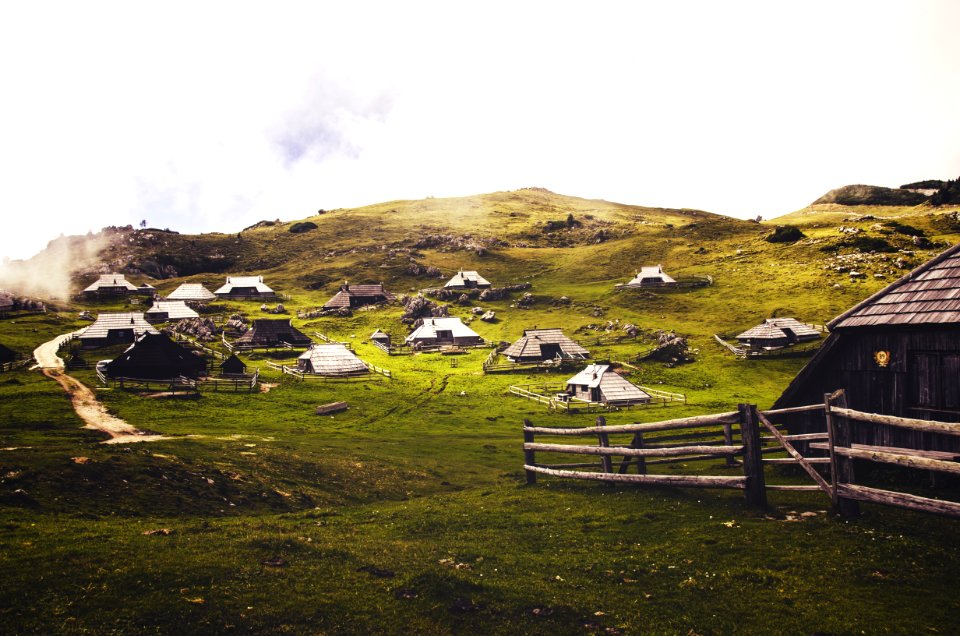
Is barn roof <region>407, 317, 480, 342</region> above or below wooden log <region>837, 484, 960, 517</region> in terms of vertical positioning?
above

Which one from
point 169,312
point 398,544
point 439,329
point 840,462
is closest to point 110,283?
point 169,312

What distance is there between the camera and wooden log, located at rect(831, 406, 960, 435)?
9820 millimetres

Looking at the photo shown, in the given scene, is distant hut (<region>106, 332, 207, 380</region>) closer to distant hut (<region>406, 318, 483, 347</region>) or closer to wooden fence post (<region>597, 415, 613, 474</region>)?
distant hut (<region>406, 318, 483, 347</region>)

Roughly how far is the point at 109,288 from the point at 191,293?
23553 mm

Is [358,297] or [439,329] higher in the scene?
[358,297]

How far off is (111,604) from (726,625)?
1090 centimetres

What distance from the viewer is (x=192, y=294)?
12200 centimetres

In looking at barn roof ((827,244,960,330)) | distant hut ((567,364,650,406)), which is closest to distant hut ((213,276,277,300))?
distant hut ((567,364,650,406))

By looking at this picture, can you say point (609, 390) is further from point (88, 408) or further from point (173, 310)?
point (173, 310)

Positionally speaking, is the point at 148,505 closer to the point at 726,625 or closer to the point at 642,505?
the point at 642,505

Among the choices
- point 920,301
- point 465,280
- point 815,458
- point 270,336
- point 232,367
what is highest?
point 465,280

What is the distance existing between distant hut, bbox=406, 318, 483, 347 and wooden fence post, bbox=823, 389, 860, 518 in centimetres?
7888

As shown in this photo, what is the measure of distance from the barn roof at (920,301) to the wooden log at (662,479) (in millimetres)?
7215

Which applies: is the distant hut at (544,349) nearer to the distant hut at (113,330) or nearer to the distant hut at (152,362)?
the distant hut at (152,362)
